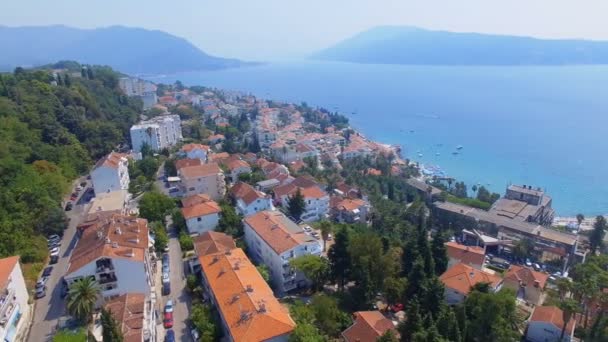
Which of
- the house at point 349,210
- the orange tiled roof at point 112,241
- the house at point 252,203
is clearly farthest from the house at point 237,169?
the orange tiled roof at point 112,241

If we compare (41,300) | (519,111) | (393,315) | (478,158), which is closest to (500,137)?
(478,158)

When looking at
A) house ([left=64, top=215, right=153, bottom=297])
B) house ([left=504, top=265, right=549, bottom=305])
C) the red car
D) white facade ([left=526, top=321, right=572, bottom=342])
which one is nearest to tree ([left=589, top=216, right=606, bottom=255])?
house ([left=504, top=265, right=549, bottom=305])

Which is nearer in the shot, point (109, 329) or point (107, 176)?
point (109, 329)

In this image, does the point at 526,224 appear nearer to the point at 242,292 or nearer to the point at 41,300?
the point at 242,292

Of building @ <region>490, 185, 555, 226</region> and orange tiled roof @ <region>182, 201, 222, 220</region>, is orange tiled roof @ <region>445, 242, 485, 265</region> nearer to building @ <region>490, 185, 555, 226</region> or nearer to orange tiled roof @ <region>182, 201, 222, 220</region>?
building @ <region>490, 185, 555, 226</region>

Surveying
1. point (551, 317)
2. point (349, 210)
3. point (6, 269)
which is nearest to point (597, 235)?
point (551, 317)

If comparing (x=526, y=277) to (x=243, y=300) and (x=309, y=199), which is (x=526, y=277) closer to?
(x=309, y=199)
